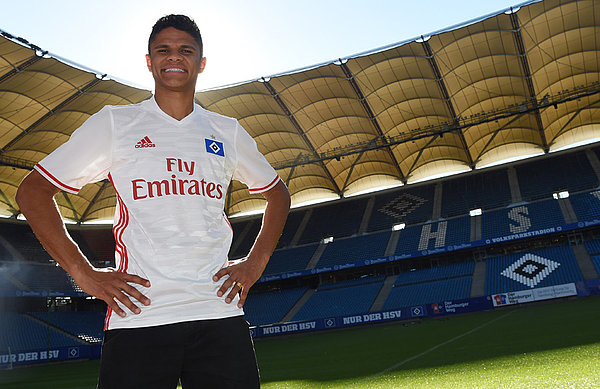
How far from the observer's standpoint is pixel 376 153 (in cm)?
3875

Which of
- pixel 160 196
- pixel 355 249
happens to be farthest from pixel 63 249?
pixel 355 249

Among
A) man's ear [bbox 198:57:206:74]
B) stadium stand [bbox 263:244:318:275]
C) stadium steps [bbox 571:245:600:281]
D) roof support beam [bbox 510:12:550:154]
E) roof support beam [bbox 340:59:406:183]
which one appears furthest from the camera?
stadium stand [bbox 263:244:318:275]

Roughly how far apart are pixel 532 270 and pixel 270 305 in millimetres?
19583

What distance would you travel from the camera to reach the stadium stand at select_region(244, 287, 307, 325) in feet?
124

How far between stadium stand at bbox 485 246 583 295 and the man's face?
31.6 m

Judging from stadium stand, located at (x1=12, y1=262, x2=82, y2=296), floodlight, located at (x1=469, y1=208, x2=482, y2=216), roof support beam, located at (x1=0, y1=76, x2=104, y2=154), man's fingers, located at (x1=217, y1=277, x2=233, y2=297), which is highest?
roof support beam, located at (x1=0, y1=76, x2=104, y2=154)

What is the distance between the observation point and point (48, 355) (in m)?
28.3

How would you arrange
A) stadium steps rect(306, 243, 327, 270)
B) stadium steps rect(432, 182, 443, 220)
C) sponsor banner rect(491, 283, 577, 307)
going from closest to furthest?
sponsor banner rect(491, 283, 577, 307) < stadium steps rect(306, 243, 327, 270) < stadium steps rect(432, 182, 443, 220)

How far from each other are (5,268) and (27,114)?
15125 mm

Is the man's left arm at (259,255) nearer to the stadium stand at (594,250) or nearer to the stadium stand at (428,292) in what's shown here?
the stadium stand at (428,292)

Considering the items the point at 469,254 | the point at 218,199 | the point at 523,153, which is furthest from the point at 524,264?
the point at 218,199

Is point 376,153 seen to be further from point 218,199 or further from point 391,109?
point 218,199

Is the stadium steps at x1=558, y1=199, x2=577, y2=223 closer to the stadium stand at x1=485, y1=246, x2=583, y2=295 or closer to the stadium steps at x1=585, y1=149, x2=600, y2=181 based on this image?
the stadium stand at x1=485, y1=246, x2=583, y2=295

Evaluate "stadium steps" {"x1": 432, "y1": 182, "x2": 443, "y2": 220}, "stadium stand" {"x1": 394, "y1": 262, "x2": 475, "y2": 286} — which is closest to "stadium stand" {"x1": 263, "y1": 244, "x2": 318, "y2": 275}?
"stadium stand" {"x1": 394, "y1": 262, "x2": 475, "y2": 286}
